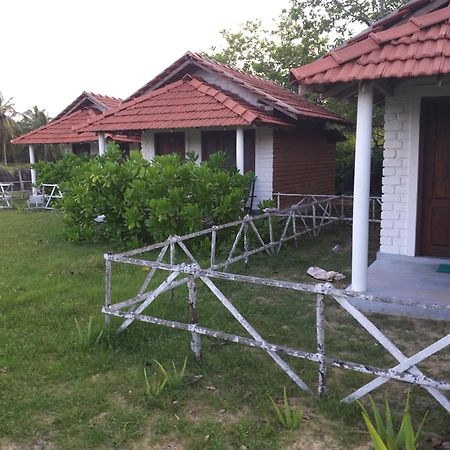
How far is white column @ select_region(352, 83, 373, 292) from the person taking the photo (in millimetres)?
5770

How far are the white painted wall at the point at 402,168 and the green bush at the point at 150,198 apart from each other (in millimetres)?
3159

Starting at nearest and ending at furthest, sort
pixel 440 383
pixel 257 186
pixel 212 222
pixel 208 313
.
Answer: pixel 440 383 < pixel 208 313 < pixel 212 222 < pixel 257 186

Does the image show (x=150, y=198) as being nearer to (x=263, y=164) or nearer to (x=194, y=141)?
(x=263, y=164)

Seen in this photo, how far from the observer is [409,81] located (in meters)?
7.05

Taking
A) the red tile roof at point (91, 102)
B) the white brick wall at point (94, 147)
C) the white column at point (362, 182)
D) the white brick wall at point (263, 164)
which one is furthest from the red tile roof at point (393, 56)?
the white brick wall at point (94, 147)

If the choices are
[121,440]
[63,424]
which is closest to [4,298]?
[63,424]

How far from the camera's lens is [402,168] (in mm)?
7324

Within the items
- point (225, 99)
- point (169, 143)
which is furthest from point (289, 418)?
point (169, 143)

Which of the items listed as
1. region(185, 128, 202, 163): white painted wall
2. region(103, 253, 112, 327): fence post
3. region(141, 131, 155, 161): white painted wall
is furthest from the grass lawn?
Result: region(141, 131, 155, 161): white painted wall

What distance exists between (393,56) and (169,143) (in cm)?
1045

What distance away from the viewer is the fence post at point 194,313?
4446 mm

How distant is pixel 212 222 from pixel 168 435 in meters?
→ 6.51

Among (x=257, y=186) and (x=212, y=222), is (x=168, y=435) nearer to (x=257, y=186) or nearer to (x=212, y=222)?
(x=212, y=222)

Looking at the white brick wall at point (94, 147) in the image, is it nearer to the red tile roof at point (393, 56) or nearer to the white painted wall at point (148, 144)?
the white painted wall at point (148, 144)
